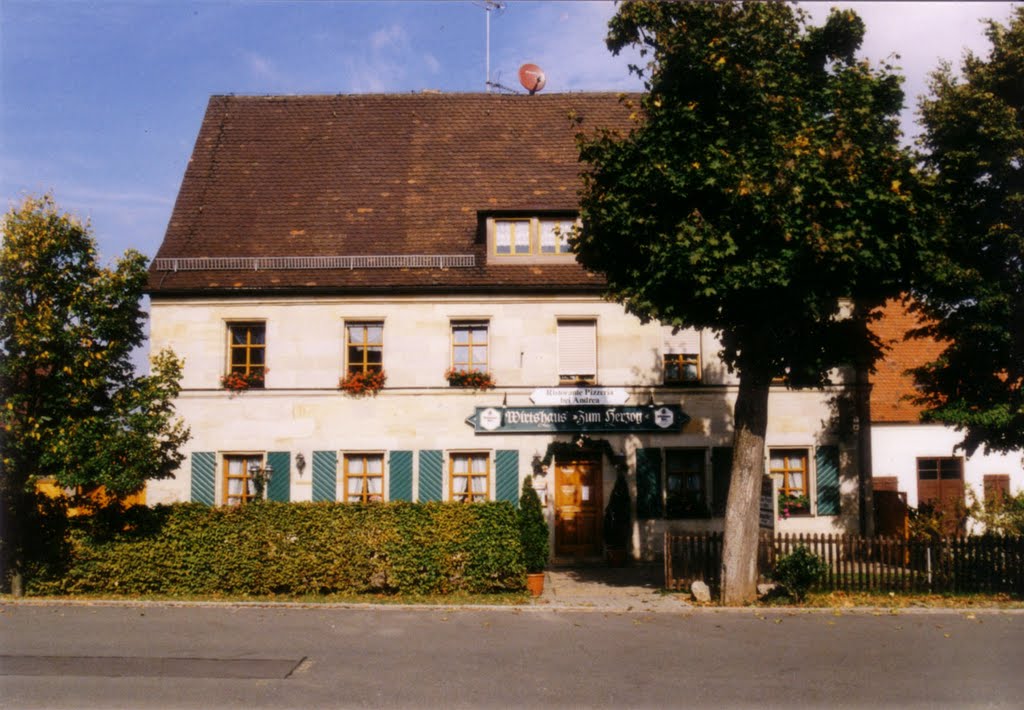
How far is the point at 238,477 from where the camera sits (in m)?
19.5

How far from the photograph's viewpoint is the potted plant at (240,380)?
1933 cm

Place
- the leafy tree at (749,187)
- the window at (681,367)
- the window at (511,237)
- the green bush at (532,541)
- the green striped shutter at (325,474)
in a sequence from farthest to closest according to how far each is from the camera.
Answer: the window at (511,237) < the window at (681,367) < the green striped shutter at (325,474) < the green bush at (532,541) < the leafy tree at (749,187)

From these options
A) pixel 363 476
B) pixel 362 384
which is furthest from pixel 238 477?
pixel 362 384

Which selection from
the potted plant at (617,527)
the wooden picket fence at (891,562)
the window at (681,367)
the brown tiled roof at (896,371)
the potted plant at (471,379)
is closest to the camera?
the wooden picket fence at (891,562)

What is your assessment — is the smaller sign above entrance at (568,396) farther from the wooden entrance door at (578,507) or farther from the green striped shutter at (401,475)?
the green striped shutter at (401,475)

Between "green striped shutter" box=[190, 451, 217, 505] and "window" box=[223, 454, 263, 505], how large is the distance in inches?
11.9

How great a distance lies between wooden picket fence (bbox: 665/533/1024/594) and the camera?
48.5 ft

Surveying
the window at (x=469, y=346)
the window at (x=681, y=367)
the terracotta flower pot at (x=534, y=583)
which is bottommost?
the terracotta flower pot at (x=534, y=583)

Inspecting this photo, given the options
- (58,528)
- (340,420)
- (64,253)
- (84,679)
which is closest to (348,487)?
(340,420)

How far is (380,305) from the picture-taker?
64.7 feet

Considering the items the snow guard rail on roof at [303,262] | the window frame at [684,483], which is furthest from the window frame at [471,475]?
the snow guard rail on roof at [303,262]

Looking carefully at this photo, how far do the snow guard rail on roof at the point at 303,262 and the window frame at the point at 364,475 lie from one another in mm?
4322

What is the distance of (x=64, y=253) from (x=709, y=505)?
14.1 meters

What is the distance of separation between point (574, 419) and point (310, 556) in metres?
7.02
